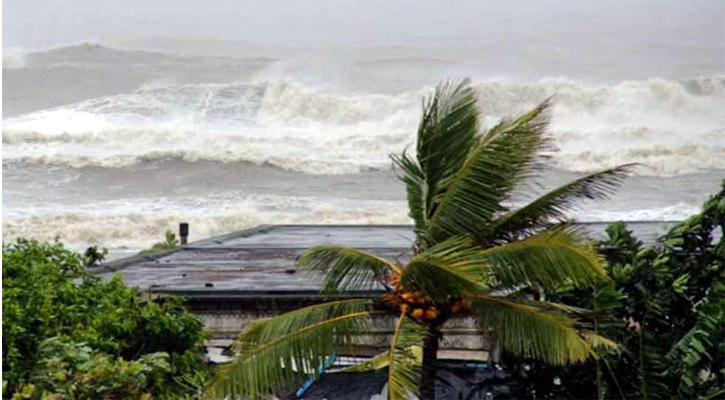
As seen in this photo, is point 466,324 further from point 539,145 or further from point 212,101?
point 212,101

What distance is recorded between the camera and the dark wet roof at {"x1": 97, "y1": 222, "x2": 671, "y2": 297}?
7.69m

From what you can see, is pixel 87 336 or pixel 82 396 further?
pixel 87 336

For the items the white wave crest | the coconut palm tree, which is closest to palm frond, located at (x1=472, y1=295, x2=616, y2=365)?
the coconut palm tree

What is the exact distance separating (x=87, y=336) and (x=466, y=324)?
10.2ft

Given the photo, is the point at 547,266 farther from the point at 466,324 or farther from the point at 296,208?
the point at 296,208

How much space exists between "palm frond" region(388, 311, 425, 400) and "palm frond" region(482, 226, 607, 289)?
523mm

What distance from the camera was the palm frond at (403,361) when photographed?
452cm

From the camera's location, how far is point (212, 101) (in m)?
30.3

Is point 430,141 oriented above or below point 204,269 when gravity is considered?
above

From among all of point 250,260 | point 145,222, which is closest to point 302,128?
point 145,222

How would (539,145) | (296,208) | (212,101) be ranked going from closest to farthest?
(539,145), (296,208), (212,101)

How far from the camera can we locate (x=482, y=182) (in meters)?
5.20

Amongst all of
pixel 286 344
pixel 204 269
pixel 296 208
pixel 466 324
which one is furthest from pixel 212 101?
pixel 286 344

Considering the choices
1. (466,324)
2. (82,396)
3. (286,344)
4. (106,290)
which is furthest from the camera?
(466,324)
